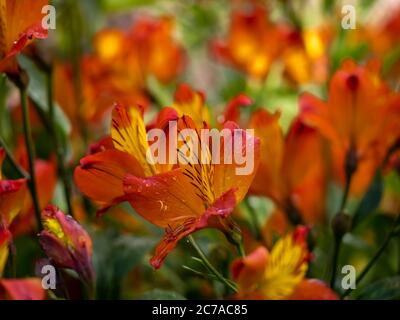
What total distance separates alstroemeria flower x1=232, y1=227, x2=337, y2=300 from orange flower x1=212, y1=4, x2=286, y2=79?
1.91ft

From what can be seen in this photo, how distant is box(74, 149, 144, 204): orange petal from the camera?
0.47 m

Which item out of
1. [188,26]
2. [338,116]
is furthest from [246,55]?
[338,116]

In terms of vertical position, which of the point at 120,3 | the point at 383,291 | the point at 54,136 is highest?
the point at 120,3

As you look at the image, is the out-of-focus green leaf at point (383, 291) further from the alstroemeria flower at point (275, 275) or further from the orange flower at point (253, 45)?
the orange flower at point (253, 45)

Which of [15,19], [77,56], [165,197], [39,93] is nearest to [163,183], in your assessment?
[165,197]

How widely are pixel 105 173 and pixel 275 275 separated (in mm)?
107

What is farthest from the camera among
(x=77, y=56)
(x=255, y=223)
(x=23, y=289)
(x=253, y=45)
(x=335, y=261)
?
(x=253, y=45)

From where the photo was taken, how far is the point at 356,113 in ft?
2.03

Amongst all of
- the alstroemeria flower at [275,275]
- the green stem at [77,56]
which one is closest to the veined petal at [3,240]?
the alstroemeria flower at [275,275]

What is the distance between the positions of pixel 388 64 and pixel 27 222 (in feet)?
1.59

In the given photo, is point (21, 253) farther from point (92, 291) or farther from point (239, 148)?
point (239, 148)

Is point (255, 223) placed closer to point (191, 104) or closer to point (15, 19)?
point (191, 104)

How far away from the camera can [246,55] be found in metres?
1.05

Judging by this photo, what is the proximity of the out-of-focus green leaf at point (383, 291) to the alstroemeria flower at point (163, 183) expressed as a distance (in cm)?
13
